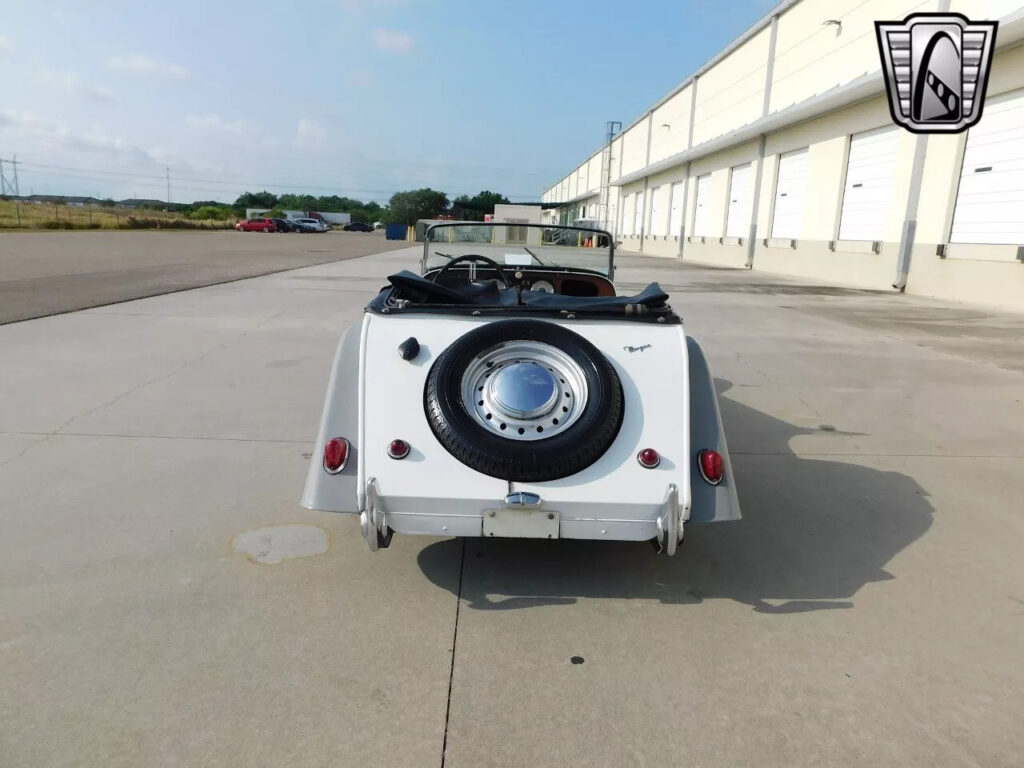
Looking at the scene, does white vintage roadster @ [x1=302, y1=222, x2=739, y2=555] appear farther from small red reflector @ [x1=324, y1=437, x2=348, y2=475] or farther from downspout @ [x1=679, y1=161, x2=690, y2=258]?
downspout @ [x1=679, y1=161, x2=690, y2=258]

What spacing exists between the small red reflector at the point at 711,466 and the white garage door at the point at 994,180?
12.5 meters

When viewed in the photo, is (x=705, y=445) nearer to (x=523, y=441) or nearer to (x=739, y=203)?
(x=523, y=441)

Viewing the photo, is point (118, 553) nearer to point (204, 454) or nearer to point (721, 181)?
point (204, 454)

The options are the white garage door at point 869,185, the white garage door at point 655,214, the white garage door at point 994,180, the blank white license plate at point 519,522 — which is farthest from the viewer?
the white garage door at point 655,214

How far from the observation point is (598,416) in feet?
9.44

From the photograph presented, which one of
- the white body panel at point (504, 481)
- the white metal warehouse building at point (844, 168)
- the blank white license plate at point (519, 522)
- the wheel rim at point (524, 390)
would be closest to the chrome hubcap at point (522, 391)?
the wheel rim at point (524, 390)

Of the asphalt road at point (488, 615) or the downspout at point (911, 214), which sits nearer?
the asphalt road at point (488, 615)

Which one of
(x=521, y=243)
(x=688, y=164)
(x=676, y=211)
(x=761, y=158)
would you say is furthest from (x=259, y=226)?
(x=521, y=243)

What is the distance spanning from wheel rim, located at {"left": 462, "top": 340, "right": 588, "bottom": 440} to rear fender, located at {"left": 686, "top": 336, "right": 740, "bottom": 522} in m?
0.51

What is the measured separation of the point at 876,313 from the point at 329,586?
11.7 m

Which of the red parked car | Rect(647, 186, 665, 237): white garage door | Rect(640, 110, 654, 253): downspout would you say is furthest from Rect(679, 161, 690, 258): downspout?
the red parked car

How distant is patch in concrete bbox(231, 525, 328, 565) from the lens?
10.9 feet

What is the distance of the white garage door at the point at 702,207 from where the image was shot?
29984 millimetres

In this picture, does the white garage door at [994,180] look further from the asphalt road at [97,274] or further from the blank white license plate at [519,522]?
the asphalt road at [97,274]
